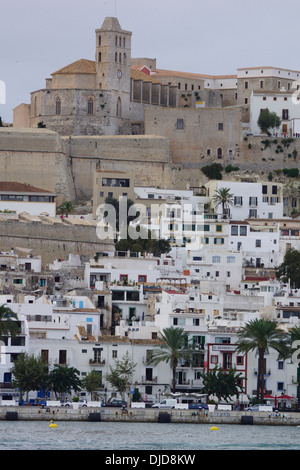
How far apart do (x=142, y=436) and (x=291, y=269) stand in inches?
976

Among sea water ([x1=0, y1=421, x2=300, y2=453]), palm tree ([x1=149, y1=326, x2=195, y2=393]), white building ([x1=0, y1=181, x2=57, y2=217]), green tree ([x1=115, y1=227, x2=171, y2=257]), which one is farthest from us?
white building ([x1=0, y1=181, x2=57, y2=217])

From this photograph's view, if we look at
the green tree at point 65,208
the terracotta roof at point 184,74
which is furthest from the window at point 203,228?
the terracotta roof at point 184,74

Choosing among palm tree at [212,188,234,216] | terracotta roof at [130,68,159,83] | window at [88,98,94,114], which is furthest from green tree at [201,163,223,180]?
terracotta roof at [130,68,159,83]

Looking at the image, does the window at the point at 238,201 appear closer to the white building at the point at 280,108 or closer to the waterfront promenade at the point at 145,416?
the white building at the point at 280,108

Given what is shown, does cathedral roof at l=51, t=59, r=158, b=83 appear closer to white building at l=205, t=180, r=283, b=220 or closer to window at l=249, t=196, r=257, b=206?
white building at l=205, t=180, r=283, b=220

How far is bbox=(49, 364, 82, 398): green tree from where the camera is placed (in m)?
61.4

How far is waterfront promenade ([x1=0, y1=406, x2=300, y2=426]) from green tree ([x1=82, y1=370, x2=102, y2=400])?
2242 millimetres

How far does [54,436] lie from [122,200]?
35065mm

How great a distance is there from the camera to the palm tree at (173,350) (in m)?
63.5

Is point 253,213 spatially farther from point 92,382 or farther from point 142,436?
point 142,436

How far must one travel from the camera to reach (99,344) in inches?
2532

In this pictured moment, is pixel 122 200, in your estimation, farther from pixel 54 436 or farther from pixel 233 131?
pixel 54 436

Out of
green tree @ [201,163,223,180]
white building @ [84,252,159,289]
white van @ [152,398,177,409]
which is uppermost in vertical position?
green tree @ [201,163,223,180]
